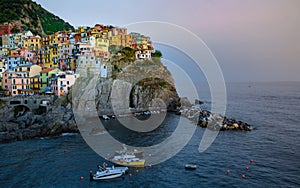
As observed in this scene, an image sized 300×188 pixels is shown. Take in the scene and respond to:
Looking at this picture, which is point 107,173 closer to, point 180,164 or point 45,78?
point 180,164

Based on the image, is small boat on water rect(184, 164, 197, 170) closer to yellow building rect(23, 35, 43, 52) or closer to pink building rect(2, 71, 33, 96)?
pink building rect(2, 71, 33, 96)

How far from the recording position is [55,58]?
74875mm

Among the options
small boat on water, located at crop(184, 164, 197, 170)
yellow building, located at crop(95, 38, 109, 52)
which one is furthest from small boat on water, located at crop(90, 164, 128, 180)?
yellow building, located at crop(95, 38, 109, 52)

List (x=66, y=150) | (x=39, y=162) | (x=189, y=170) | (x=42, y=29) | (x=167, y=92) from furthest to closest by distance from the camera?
(x=42, y=29) < (x=167, y=92) < (x=66, y=150) < (x=39, y=162) < (x=189, y=170)

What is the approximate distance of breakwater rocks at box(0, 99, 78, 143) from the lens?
140 feet

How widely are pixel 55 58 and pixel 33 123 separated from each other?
1316 inches

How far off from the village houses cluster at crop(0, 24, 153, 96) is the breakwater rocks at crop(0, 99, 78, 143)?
8538 millimetres

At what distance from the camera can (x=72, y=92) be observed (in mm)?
58688

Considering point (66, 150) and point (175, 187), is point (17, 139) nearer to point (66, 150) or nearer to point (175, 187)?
point (66, 150)

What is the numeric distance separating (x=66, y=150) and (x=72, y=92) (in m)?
24.6

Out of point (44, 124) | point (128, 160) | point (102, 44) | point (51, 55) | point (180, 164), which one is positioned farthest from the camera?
point (102, 44)

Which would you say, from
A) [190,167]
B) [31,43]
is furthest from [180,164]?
[31,43]

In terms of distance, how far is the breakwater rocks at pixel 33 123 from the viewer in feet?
140

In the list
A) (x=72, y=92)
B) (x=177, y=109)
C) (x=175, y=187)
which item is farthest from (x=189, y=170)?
(x=177, y=109)
